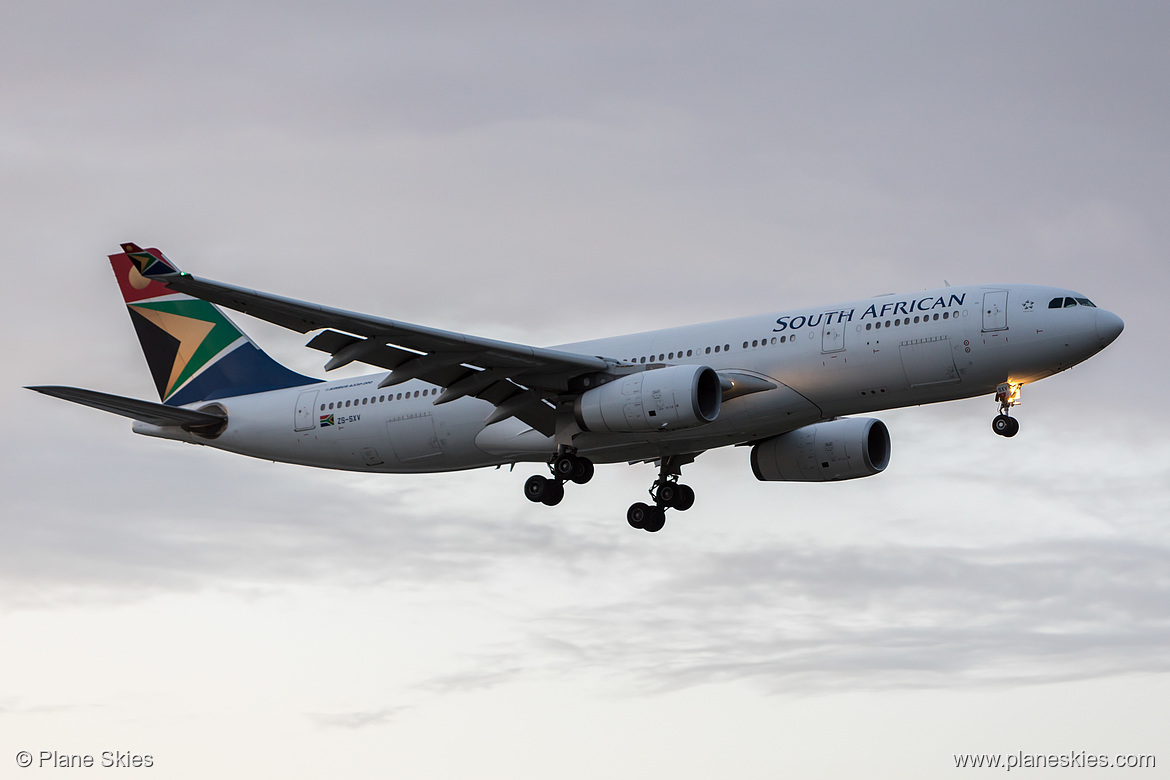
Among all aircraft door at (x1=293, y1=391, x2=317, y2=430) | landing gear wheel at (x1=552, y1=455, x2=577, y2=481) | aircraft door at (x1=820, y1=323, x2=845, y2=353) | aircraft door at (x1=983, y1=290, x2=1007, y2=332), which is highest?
aircraft door at (x1=983, y1=290, x2=1007, y2=332)

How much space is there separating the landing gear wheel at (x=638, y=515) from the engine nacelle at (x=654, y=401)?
6.80 meters

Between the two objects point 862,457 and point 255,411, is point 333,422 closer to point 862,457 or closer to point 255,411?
point 255,411

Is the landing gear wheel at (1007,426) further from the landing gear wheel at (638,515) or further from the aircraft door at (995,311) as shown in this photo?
the landing gear wheel at (638,515)

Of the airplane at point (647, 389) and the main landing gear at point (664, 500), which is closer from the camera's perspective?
the airplane at point (647, 389)

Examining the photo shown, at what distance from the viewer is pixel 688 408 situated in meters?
31.9

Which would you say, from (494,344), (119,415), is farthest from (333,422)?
(494,344)

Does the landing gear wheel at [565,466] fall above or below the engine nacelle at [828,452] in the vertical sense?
below

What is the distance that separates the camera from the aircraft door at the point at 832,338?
107 feet

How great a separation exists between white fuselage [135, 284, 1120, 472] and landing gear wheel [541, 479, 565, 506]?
778mm

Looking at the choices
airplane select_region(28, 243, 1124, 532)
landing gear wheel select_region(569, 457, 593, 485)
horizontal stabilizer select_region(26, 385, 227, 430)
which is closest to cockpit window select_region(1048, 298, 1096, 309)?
airplane select_region(28, 243, 1124, 532)

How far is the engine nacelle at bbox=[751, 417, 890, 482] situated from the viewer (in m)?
38.4

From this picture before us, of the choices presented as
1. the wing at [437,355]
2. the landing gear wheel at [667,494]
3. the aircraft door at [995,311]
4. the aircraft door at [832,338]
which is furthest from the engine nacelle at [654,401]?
the landing gear wheel at [667,494]

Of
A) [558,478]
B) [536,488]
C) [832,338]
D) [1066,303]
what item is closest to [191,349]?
[536,488]

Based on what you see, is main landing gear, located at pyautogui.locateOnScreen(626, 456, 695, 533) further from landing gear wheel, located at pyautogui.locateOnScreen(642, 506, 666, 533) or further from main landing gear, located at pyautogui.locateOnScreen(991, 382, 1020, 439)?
main landing gear, located at pyautogui.locateOnScreen(991, 382, 1020, 439)
